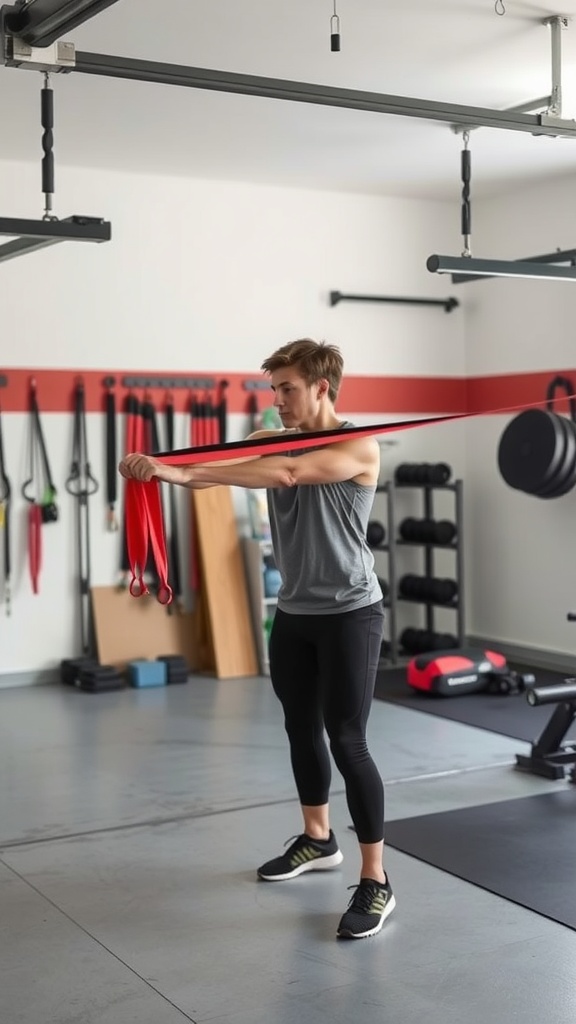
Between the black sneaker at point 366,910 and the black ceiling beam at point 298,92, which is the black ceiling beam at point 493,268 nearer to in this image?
the black ceiling beam at point 298,92

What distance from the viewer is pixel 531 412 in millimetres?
7004

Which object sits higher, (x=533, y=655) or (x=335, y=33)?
(x=335, y=33)

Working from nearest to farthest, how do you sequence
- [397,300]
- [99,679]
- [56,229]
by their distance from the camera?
1. [56,229]
2. [99,679]
3. [397,300]

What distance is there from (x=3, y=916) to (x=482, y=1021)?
151cm

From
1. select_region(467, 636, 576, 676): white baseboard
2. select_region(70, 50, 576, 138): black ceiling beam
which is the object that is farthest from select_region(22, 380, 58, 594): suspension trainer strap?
select_region(70, 50, 576, 138): black ceiling beam

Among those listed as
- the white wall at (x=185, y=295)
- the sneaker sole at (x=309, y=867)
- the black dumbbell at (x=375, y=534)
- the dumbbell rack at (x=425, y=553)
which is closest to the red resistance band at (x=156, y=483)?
the sneaker sole at (x=309, y=867)

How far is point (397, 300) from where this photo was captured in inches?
325

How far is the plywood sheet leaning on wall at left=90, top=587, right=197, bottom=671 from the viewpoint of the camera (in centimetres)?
740

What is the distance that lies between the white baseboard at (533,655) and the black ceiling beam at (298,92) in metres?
3.93

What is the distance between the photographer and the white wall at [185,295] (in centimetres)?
720

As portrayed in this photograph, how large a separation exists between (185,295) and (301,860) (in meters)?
4.39

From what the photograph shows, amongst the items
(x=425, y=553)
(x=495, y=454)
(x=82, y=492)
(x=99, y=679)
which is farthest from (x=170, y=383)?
(x=495, y=454)

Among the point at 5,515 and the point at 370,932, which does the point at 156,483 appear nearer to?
the point at 370,932

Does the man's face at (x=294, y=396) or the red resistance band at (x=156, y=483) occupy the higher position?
the man's face at (x=294, y=396)
